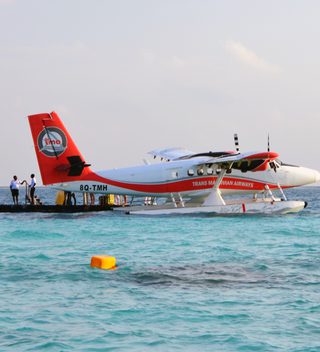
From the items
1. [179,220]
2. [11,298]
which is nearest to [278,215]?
[179,220]

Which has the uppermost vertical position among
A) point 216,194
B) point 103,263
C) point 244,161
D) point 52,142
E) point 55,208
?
point 52,142

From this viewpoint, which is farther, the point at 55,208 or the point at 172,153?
the point at 172,153

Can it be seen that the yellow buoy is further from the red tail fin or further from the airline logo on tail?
the airline logo on tail

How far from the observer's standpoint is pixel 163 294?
42.2 ft

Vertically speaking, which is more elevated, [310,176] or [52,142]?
[52,142]

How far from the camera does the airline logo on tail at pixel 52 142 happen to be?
34.5 m

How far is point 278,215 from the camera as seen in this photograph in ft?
111

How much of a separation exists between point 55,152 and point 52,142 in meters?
0.61

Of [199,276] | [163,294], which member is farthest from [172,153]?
[163,294]

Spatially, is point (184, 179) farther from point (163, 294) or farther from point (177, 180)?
point (163, 294)

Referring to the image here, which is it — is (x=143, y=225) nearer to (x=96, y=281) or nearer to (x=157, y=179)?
(x=157, y=179)

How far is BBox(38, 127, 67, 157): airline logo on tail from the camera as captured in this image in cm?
3450

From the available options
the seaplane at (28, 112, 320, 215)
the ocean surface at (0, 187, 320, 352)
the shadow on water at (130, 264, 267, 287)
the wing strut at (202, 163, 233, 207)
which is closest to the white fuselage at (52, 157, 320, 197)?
the seaplane at (28, 112, 320, 215)

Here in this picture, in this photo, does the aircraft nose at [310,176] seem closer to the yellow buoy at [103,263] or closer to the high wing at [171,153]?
the high wing at [171,153]
